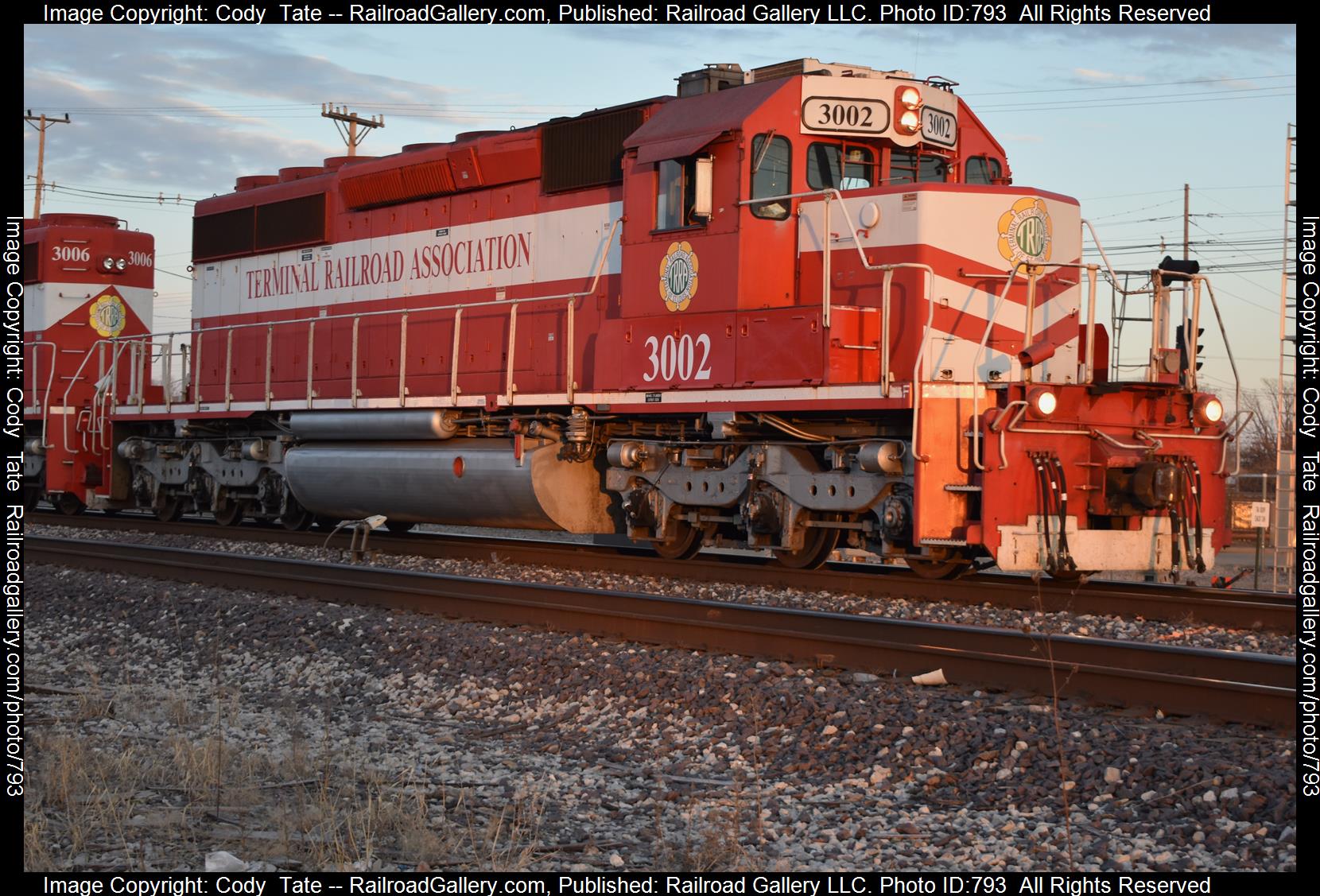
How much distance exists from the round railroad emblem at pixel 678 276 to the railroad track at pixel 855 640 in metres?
2.66

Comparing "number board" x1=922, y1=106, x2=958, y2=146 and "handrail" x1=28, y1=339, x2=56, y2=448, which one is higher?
"number board" x1=922, y1=106, x2=958, y2=146

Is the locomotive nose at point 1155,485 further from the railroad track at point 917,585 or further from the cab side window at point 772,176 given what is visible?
the cab side window at point 772,176

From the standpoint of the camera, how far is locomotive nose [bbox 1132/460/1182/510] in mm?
9352

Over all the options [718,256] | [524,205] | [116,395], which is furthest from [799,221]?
[116,395]

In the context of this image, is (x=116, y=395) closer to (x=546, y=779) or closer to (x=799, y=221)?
(x=799, y=221)

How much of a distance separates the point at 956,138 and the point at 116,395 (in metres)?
12.5

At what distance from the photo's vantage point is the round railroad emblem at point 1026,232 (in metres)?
10.0

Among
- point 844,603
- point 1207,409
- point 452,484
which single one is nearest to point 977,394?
point 844,603

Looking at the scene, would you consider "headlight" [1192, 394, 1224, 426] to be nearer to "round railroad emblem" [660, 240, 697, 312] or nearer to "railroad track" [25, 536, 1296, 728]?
"railroad track" [25, 536, 1296, 728]

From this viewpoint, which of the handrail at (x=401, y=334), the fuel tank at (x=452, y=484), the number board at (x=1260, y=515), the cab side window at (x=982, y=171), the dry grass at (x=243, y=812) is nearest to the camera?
the dry grass at (x=243, y=812)

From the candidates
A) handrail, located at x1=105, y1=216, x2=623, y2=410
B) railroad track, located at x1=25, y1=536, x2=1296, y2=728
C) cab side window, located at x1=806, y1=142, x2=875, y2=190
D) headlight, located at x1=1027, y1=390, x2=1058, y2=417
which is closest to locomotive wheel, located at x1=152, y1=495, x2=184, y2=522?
handrail, located at x1=105, y1=216, x2=623, y2=410

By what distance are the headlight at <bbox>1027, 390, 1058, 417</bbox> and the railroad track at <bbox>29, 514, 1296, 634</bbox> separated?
1291 mm

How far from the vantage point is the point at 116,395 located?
1812cm

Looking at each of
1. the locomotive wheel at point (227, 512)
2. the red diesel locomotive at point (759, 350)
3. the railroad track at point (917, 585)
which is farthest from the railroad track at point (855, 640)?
the locomotive wheel at point (227, 512)
